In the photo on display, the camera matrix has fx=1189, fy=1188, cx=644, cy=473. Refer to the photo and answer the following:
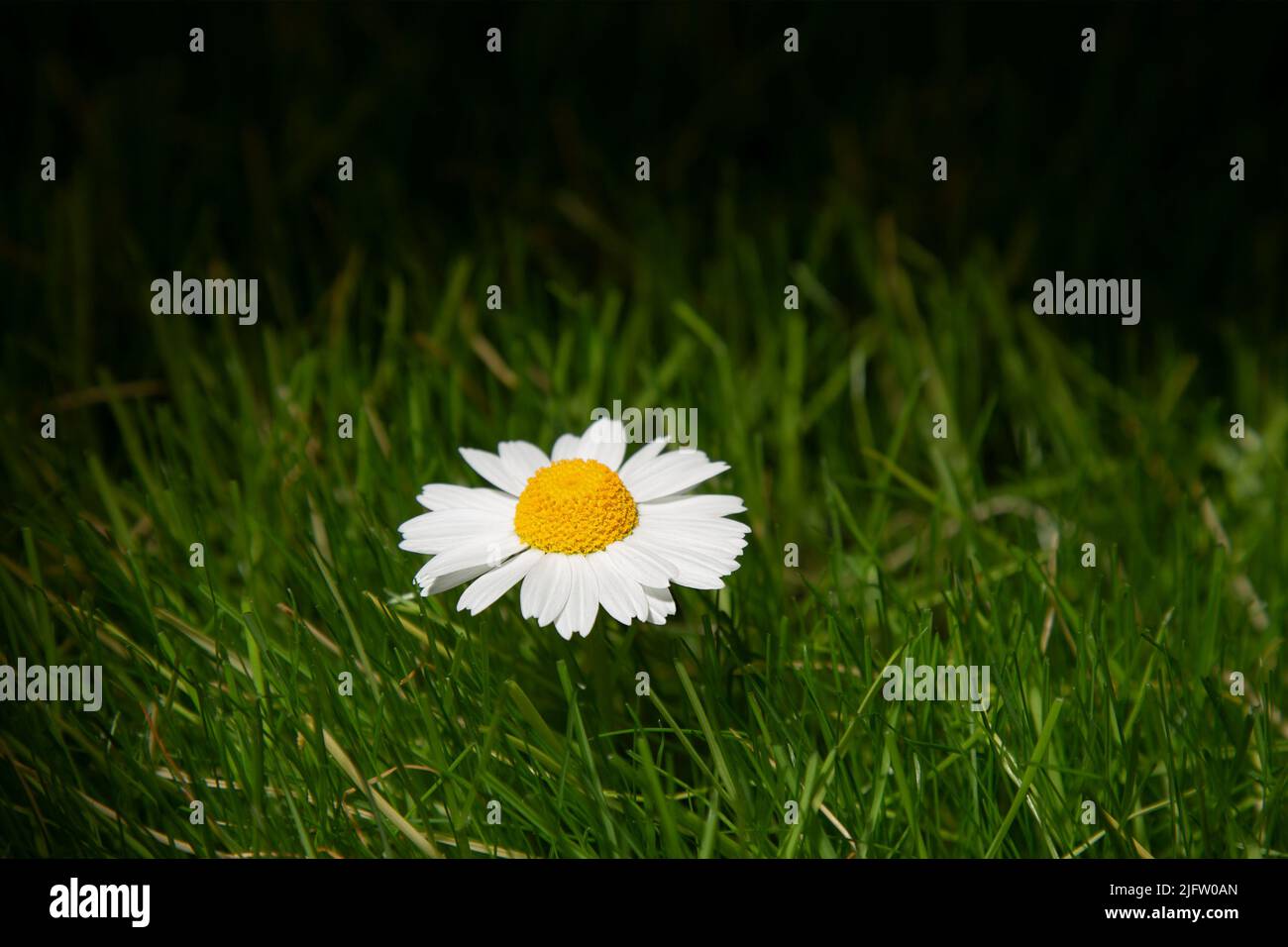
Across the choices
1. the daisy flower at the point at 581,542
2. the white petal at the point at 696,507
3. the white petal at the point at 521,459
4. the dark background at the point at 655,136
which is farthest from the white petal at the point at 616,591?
the dark background at the point at 655,136

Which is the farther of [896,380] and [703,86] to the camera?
[703,86]

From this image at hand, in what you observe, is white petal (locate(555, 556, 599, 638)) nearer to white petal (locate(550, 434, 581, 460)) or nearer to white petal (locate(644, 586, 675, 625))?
white petal (locate(644, 586, 675, 625))

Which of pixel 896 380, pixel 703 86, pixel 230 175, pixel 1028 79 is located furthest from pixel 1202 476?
pixel 230 175

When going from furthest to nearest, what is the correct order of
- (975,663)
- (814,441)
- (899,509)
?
A: (814,441) < (899,509) < (975,663)

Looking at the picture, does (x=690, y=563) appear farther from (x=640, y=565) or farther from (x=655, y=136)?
(x=655, y=136)

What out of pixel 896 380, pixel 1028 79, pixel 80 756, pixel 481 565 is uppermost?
pixel 1028 79

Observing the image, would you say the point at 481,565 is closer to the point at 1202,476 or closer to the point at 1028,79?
the point at 1202,476

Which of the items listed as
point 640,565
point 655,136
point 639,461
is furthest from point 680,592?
point 655,136
